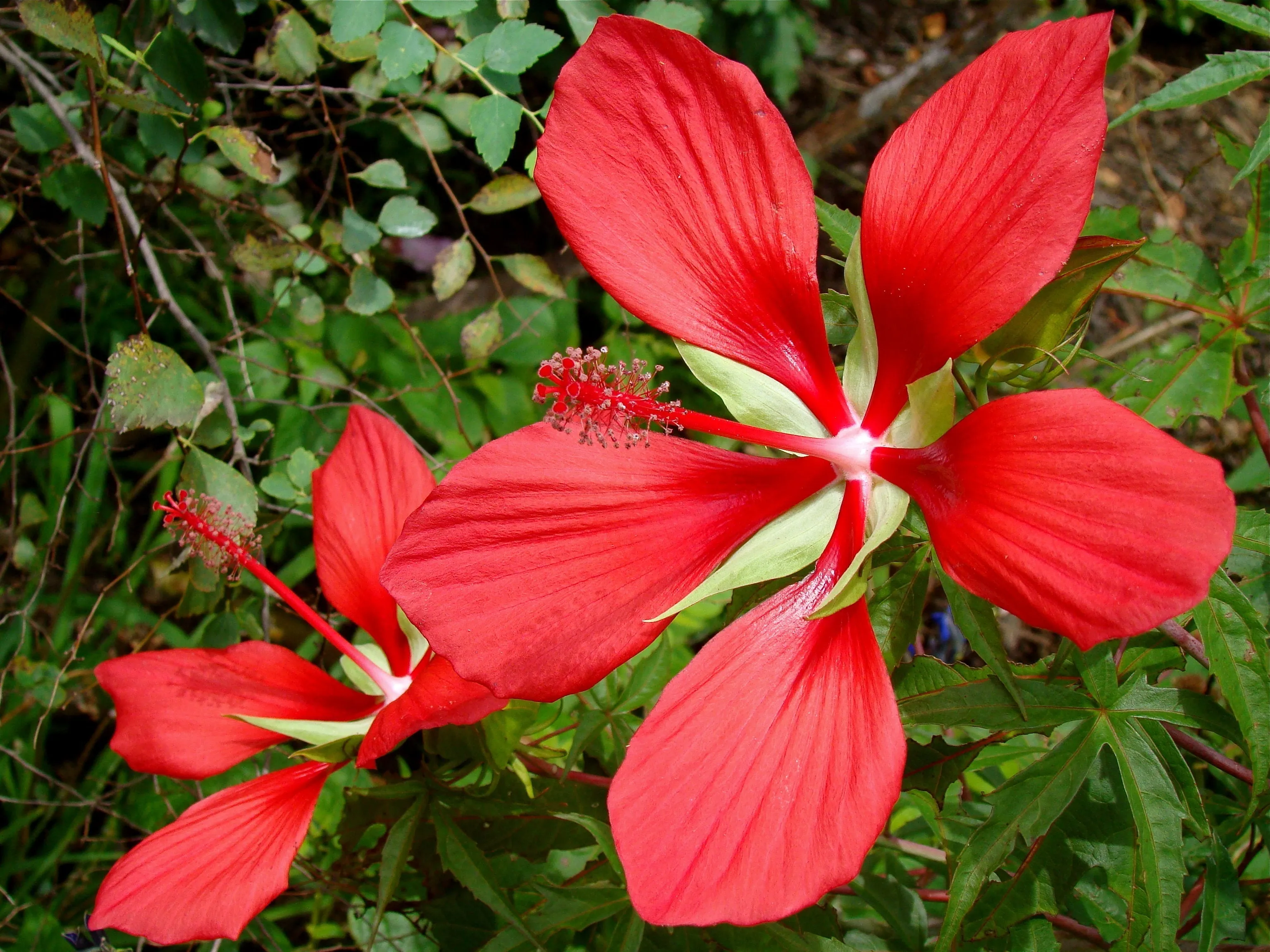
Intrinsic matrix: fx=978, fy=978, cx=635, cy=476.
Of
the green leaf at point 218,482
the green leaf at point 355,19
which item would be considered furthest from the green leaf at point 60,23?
the green leaf at point 218,482

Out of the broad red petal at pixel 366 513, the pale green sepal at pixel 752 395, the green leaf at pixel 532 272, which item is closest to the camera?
the pale green sepal at pixel 752 395

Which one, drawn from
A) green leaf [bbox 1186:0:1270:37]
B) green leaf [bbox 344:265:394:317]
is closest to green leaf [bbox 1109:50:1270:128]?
green leaf [bbox 1186:0:1270:37]

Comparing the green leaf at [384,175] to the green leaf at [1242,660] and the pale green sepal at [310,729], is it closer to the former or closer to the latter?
the pale green sepal at [310,729]

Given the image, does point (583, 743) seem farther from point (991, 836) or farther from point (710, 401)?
point (710, 401)

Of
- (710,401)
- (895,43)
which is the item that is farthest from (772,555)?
(895,43)

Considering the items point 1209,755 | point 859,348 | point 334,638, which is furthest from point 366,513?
point 1209,755

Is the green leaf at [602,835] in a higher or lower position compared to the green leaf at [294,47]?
lower
